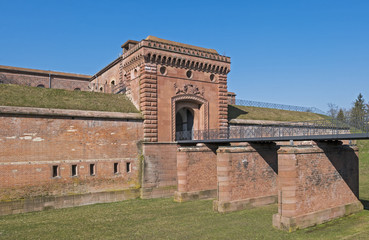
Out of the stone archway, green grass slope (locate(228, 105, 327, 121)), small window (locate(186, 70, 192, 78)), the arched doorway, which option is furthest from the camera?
green grass slope (locate(228, 105, 327, 121))

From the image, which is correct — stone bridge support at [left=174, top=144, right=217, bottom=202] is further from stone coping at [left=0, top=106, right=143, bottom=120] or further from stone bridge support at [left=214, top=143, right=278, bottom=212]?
stone coping at [left=0, top=106, right=143, bottom=120]

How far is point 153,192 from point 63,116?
26.6 feet

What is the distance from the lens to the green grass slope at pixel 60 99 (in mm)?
19656

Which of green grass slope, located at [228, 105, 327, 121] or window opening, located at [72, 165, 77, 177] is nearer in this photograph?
window opening, located at [72, 165, 77, 177]

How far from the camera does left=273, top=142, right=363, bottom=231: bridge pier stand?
543 inches

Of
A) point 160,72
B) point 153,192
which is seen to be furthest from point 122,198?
point 160,72

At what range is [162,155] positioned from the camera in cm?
2288

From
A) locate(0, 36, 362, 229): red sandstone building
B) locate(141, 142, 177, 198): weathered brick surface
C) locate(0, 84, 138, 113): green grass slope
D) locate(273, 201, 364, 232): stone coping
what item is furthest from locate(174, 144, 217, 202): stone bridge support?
locate(273, 201, 364, 232): stone coping

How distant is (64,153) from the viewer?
775 inches

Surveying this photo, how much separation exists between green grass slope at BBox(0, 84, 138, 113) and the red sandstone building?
777 millimetres

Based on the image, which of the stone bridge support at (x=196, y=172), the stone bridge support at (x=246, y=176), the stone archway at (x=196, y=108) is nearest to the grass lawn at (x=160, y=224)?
the stone bridge support at (x=246, y=176)

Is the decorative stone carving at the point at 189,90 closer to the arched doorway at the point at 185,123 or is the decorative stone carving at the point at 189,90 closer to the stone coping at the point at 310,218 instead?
the arched doorway at the point at 185,123

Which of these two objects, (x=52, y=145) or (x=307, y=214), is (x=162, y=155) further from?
(x=307, y=214)

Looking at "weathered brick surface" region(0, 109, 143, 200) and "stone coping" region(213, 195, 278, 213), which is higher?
"weathered brick surface" region(0, 109, 143, 200)
